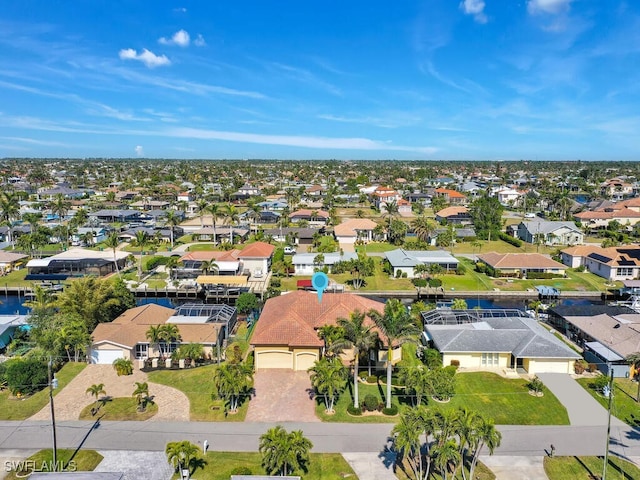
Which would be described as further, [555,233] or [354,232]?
[354,232]

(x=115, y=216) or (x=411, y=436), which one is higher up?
(x=115, y=216)

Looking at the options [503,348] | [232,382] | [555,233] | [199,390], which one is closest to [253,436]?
[232,382]

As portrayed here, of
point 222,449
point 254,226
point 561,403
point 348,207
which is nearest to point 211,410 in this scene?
point 222,449

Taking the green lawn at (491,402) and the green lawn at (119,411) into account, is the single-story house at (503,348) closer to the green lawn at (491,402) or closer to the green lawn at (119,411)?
the green lawn at (491,402)

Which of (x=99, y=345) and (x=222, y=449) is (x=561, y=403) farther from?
(x=99, y=345)

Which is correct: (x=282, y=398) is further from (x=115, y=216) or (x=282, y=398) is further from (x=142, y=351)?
(x=115, y=216)

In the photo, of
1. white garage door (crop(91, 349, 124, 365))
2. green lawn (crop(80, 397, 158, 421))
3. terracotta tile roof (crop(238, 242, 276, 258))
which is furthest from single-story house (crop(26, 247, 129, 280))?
green lawn (crop(80, 397, 158, 421))
